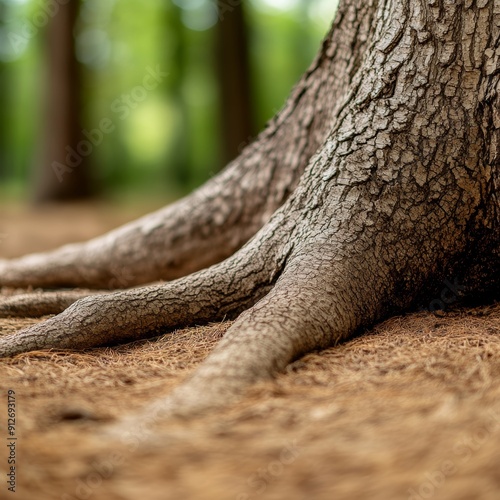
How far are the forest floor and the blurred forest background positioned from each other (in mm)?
8744

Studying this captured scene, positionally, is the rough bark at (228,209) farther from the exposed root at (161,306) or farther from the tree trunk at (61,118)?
the tree trunk at (61,118)

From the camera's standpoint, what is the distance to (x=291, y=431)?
1.77 m

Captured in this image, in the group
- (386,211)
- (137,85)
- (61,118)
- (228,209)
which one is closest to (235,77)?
(61,118)

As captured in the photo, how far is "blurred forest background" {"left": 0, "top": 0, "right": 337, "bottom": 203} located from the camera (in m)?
12.1

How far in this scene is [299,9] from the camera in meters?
24.0

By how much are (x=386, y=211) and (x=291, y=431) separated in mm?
1453

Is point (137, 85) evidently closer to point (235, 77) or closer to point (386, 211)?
point (235, 77)

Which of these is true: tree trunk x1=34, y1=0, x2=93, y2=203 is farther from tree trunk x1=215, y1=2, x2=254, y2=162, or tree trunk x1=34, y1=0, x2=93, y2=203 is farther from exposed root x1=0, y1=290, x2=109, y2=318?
exposed root x1=0, y1=290, x2=109, y2=318
